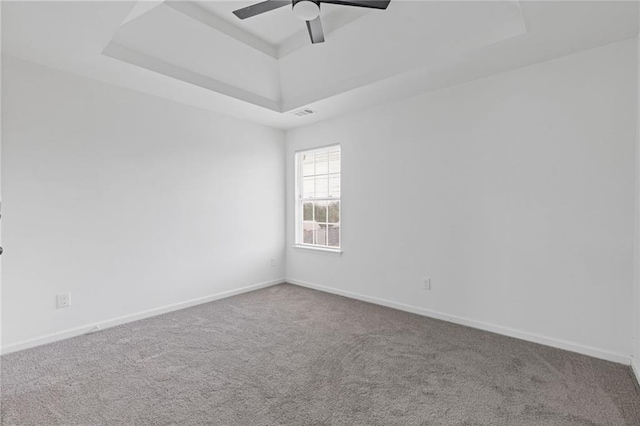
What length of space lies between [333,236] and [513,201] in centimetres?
227

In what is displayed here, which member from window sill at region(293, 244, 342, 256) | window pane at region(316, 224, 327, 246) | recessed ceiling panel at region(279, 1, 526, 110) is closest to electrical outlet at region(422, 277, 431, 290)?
window sill at region(293, 244, 342, 256)

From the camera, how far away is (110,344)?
2812 mm

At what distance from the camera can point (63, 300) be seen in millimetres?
2932

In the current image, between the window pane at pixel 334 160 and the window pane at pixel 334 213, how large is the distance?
1.54ft

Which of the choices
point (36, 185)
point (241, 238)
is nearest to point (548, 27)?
point (241, 238)

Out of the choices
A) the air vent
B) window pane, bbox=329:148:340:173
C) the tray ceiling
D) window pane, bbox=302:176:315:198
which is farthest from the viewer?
window pane, bbox=302:176:315:198

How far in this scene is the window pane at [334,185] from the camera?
445 centimetres

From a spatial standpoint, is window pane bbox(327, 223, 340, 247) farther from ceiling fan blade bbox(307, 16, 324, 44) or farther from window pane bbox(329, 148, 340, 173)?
ceiling fan blade bbox(307, 16, 324, 44)

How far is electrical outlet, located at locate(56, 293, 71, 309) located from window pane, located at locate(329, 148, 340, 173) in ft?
10.6

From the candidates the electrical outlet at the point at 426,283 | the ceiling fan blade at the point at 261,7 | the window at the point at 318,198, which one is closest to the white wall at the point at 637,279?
the electrical outlet at the point at 426,283

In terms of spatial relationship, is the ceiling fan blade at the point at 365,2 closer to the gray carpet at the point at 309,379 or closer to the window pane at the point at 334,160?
the window pane at the point at 334,160

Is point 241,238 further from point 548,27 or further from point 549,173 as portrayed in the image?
point 548,27

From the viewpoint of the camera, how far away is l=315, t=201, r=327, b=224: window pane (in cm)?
465

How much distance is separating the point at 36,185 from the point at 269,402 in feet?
8.76
